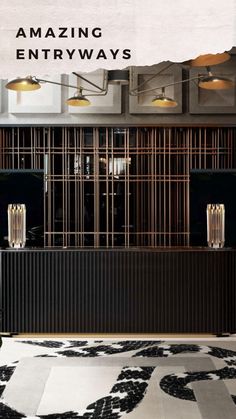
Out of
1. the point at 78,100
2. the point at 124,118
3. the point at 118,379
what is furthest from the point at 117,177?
the point at 118,379

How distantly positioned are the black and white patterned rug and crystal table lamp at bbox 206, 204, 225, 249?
0.95 m

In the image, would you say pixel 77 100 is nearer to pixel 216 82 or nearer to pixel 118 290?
pixel 216 82

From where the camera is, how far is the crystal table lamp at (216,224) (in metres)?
4.91

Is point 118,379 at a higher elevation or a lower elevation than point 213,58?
lower

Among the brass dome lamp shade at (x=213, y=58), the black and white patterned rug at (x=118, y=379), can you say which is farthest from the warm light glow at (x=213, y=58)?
the black and white patterned rug at (x=118, y=379)

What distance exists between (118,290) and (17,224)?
117 centimetres

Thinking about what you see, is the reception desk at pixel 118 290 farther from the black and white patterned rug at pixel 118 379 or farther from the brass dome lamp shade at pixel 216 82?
the brass dome lamp shade at pixel 216 82

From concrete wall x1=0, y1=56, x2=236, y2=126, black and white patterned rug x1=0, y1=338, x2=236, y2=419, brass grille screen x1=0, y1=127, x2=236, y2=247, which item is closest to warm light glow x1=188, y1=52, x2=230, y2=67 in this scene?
black and white patterned rug x1=0, y1=338, x2=236, y2=419

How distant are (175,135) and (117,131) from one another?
715 mm

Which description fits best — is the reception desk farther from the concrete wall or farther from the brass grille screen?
the concrete wall

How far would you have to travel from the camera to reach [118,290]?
4.94 metres

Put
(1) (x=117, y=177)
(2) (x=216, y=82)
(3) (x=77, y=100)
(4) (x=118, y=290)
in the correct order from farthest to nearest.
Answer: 1. (1) (x=117, y=177)
2. (4) (x=118, y=290)
3. (3) (x=77, y=100)
4. (2) (x=216, y=82)

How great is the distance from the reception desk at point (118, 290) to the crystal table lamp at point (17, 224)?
0.12m

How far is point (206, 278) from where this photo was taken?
493cm
